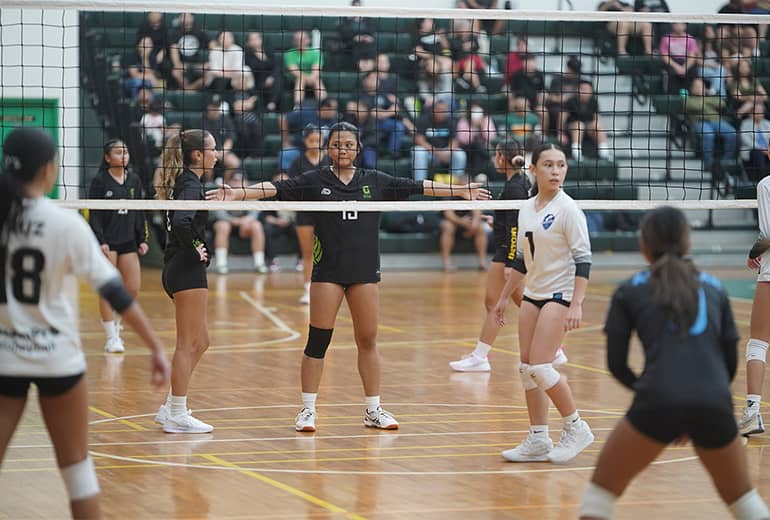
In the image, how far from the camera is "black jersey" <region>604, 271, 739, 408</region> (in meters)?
4.55

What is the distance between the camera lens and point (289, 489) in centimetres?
643

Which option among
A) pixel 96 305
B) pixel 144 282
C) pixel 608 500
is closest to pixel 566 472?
pixel 608 500

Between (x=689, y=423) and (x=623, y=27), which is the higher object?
(x=623, y=27)

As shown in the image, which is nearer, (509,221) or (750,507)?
(750,507)

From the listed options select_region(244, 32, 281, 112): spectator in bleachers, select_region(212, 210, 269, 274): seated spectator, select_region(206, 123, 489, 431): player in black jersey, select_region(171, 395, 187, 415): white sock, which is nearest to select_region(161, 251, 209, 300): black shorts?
select_region(206, 123, 489, 431): player in black jersey

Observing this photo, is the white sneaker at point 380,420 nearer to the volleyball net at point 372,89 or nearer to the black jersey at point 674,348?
the black jersey at point 674,348

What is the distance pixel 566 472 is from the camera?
6.86m

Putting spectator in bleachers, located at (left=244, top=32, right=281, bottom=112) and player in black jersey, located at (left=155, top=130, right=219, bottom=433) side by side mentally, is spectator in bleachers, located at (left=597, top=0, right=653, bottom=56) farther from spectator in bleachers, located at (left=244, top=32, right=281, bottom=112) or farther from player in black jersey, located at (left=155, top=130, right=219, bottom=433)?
player in black jersey, located at (left=155, top=130, right=219, bottom=433)

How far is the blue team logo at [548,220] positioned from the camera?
6.95 meters

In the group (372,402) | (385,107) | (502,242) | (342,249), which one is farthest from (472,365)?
(385,107)

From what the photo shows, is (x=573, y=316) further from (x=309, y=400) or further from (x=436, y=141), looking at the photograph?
(x=436, y=141)

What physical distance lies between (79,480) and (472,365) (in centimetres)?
619

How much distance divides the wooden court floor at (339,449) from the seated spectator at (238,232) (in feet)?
23.3

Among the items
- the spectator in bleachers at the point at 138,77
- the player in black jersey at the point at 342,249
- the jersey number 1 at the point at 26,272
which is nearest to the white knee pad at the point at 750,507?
the jersey number 1 at the point at 26,272
